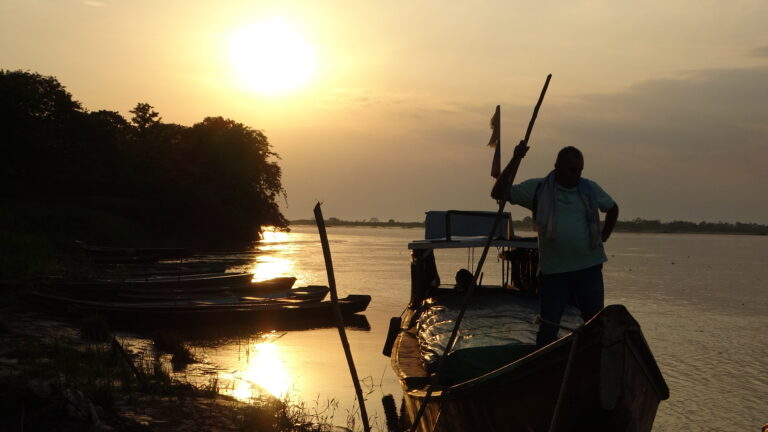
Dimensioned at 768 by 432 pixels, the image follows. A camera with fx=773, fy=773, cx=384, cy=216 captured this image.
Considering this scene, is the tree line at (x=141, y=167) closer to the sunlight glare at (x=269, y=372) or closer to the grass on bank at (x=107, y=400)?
the sunlight glare at (x=269, y=372)

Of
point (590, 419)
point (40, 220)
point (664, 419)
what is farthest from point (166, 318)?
point (40, 220)

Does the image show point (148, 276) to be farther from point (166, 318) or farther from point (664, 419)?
point (664, 419)

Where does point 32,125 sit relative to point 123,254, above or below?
above

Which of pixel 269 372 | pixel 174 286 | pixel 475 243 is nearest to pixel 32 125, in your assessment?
pixel 174 286

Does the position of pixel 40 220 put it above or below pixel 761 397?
above

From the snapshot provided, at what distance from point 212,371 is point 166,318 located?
5.94 meters

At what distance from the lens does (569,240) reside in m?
7.19

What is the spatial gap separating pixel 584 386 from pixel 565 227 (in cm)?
151

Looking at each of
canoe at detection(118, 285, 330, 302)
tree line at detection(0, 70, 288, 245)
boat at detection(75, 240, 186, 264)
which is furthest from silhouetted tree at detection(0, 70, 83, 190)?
canoe at detection(118, 285, 330, 302)

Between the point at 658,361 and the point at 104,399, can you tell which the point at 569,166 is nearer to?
the point at 104,399

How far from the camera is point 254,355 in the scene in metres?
18.5

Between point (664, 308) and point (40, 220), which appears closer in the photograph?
point (664, 308)

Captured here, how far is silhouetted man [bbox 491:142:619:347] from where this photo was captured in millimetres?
7199

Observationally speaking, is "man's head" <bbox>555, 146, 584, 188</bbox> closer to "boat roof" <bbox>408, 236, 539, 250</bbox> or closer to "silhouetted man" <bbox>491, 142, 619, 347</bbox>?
"silhouetted man" <bbox>491, 142, 619, 347</bbox>
